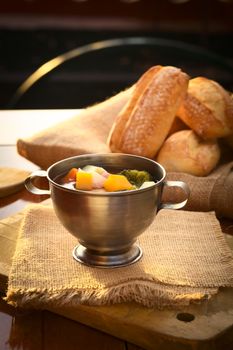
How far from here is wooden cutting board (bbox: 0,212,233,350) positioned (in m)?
0.54

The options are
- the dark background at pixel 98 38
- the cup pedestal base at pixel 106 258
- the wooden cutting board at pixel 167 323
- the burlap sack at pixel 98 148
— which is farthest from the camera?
the dark background at pixel 98 38

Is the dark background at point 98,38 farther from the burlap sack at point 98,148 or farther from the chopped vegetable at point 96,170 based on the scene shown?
the chopped vegetable at point 96,170

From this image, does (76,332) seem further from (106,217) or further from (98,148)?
(98,148)

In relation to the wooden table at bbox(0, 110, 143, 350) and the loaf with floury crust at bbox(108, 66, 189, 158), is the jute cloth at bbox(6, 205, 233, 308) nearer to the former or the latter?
the wooden table at bbox(0, 110, 143, 350)

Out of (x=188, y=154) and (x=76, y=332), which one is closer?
(x=76, y=332)

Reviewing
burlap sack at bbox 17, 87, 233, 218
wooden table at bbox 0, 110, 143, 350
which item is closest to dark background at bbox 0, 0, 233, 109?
burlap sack at bbox 17, 87, 233, 218

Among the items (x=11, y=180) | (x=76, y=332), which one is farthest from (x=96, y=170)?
(x=11, y=180)

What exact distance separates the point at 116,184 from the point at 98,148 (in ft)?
1.30

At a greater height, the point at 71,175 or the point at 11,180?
the point at 71,175

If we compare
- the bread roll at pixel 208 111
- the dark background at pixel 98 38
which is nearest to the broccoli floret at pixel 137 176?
the bread roll at pixel 208 111

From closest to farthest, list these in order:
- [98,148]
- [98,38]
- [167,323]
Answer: [167,323], [98,148], [98,38]

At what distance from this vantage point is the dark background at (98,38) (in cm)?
285

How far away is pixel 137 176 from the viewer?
69 centimetres

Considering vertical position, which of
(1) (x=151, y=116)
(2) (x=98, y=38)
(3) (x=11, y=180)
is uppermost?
(1) (x=151, y=116)
